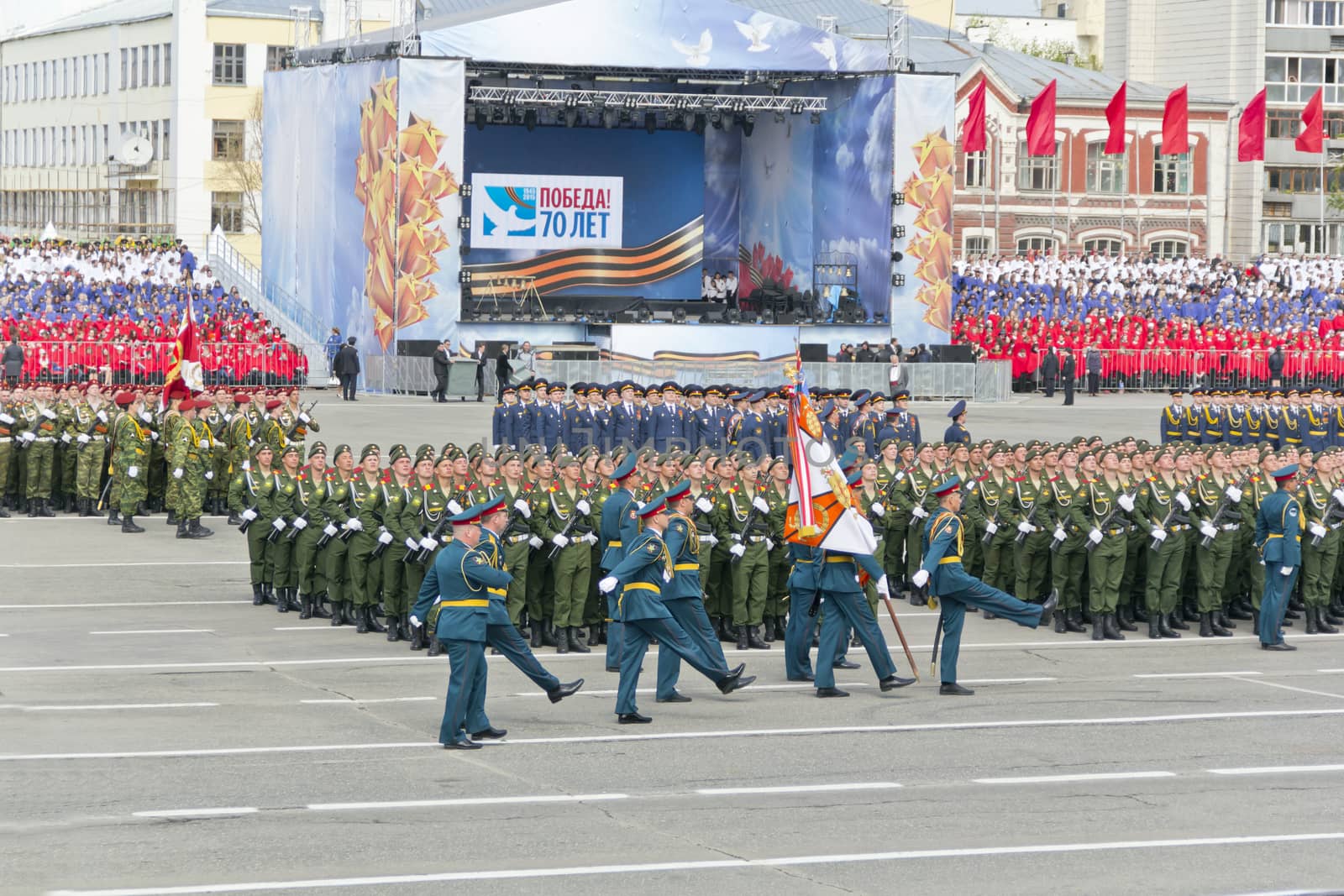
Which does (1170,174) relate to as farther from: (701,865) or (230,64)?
(701,865)

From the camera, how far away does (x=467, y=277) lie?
138 ft

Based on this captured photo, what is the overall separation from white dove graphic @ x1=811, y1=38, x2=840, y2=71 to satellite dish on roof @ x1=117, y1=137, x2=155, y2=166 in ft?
114

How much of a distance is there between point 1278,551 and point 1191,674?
1.78 metres

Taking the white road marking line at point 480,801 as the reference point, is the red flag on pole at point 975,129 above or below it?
above

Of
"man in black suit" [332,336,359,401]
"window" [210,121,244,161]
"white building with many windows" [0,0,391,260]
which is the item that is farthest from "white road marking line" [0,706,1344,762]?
"window" [210,121,244,161]

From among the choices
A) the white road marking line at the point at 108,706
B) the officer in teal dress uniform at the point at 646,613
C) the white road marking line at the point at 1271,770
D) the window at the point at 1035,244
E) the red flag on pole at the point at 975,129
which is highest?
the red flag on pole at the point at 975,129

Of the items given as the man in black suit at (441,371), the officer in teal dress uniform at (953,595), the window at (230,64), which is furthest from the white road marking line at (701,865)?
the window at (230,64)

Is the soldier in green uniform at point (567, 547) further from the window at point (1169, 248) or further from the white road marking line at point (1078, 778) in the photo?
the window at point (1169, 248)

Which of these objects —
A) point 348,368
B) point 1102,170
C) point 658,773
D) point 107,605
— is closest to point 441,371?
point 348,368

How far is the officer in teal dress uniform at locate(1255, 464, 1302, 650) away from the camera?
1608 cm

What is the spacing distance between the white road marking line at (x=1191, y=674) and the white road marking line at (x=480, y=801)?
18.5 feet

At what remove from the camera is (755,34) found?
135 ft

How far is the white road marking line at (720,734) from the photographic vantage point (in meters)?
11.5

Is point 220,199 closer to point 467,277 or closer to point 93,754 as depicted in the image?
point 467,277
